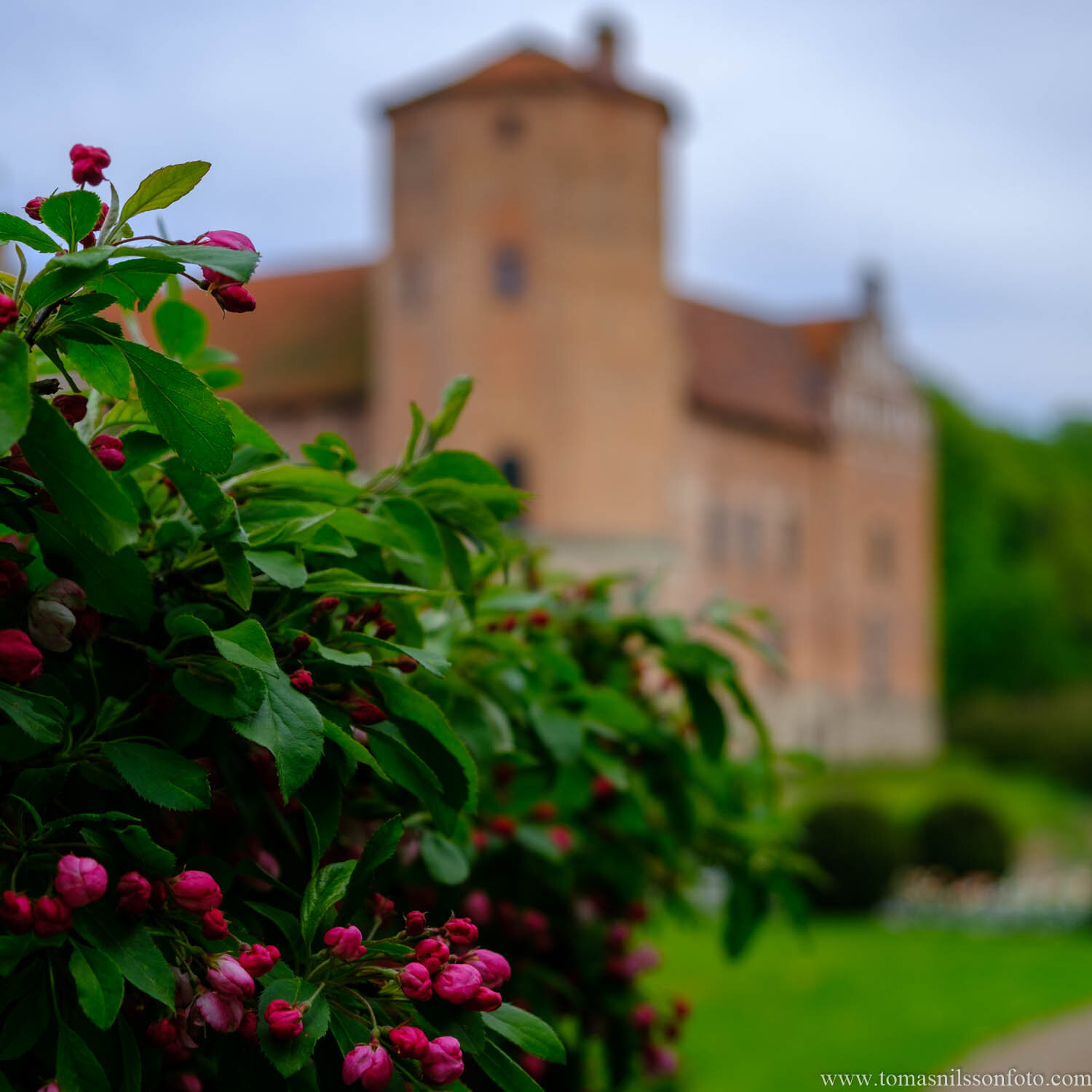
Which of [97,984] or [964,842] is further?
[964,842]

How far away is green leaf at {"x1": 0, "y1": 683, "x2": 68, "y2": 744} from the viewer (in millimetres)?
1173

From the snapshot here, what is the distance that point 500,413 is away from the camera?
25734 mm

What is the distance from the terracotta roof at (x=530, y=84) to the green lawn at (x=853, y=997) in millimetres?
16651

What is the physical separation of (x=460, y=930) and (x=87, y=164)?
704 millimetres

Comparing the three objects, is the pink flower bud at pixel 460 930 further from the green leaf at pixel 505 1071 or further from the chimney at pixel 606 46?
the chimney at pixel 606 46

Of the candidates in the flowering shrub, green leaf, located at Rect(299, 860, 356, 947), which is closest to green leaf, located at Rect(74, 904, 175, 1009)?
the flowering shrub

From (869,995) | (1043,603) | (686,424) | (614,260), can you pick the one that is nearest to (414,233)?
(614,260)

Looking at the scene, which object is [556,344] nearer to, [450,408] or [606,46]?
[606,46]

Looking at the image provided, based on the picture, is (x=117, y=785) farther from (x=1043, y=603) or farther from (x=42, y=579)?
(x=1043, y=603)

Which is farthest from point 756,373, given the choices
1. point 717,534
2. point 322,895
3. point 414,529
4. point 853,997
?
point 322,895

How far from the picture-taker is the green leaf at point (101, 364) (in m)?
1.20

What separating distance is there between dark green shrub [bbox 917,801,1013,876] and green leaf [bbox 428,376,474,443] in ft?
50.6

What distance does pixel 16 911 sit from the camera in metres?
1.12

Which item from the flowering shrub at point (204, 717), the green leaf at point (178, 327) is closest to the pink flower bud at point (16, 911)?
the flowering shrub at point (204, 717)
